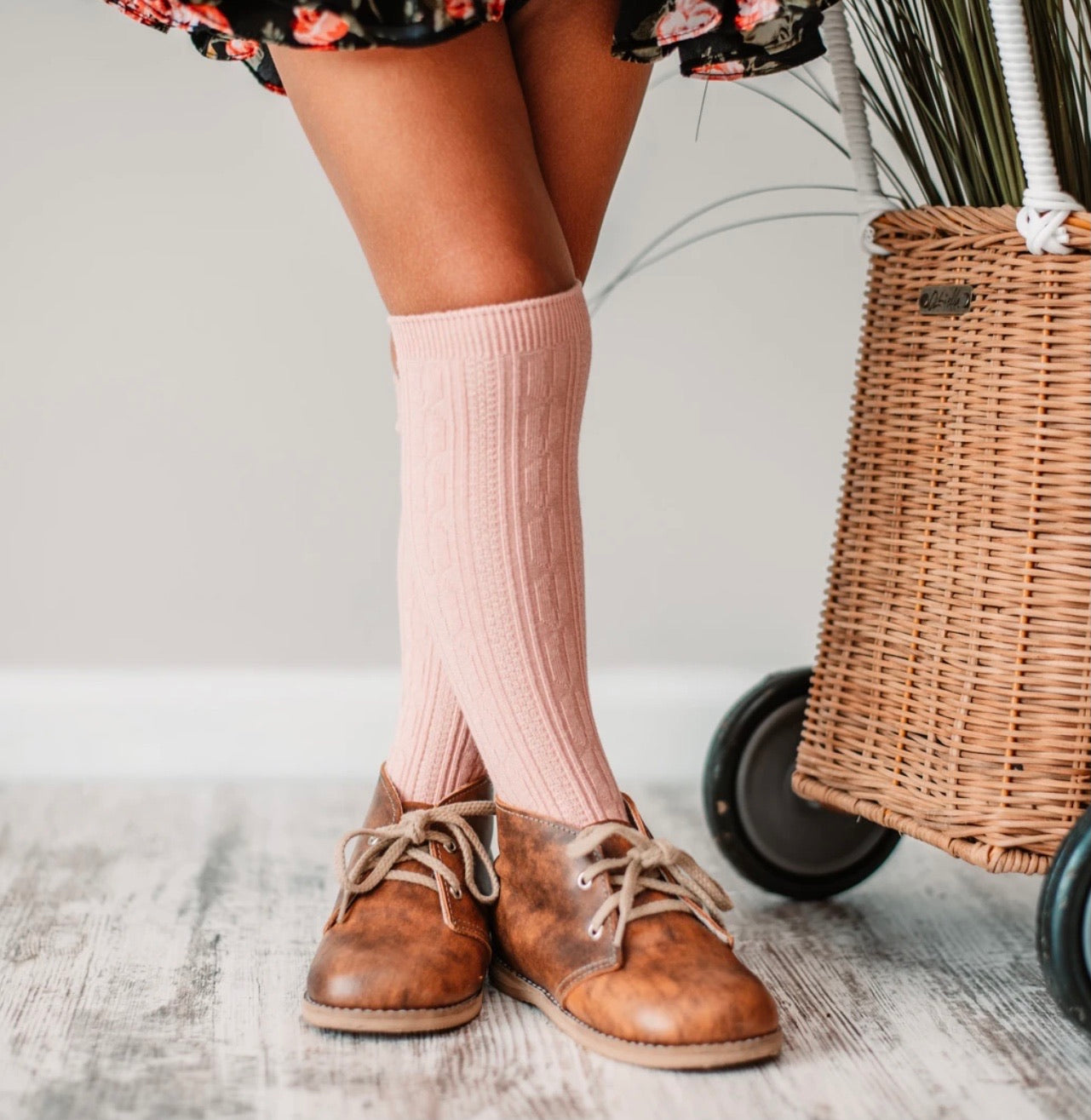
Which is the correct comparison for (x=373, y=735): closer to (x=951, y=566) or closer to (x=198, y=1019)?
(x=198, y=1019)

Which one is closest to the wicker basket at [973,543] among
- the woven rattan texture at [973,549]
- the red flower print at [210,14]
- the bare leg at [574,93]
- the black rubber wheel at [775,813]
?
the woven rattan texture at [973,549]

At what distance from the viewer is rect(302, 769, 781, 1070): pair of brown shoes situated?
2.24 feet

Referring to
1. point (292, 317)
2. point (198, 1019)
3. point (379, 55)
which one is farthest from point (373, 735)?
point (379, 55)

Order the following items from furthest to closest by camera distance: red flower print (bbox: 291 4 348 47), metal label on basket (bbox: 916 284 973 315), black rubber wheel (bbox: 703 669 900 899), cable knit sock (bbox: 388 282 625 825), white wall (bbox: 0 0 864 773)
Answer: white wall (bbox: 0 0 864 773), black rubber wheel (bbox: 703 669 900 899), metal label on basket (bbox: 916 284 973 315), cable knit sock (bbox: 388 282 625 825), red flower print (bbox: 291 4 348 47)

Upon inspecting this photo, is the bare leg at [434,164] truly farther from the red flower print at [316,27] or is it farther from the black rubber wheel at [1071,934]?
the black rubber wheel at [1071,934]

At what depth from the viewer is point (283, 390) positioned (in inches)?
53.4

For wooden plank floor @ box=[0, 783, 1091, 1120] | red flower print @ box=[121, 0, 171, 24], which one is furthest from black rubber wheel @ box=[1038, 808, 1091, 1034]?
red flower print @ box=[121, 0, 171, 24]

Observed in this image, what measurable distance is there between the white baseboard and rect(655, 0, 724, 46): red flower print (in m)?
0.80

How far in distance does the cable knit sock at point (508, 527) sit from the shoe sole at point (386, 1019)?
0.43 feet

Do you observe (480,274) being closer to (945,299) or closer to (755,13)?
(755,13)

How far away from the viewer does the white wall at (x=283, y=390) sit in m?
1.31

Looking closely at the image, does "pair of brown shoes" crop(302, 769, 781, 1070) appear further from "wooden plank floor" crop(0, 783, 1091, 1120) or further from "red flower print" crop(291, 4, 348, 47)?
"red flower print" crop(291, 4, 348, 47)

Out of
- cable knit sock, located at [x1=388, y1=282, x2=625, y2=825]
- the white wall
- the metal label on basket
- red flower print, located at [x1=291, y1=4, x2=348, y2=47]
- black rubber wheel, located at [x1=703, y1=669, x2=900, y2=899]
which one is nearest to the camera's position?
red flower print, located at [x1=291, y1=4, x2=348, y2=47]

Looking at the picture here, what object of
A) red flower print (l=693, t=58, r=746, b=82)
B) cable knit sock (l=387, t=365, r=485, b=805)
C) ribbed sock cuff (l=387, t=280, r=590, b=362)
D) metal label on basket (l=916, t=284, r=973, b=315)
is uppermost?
red flower print (l=693, t=58, r=746, b=82)
